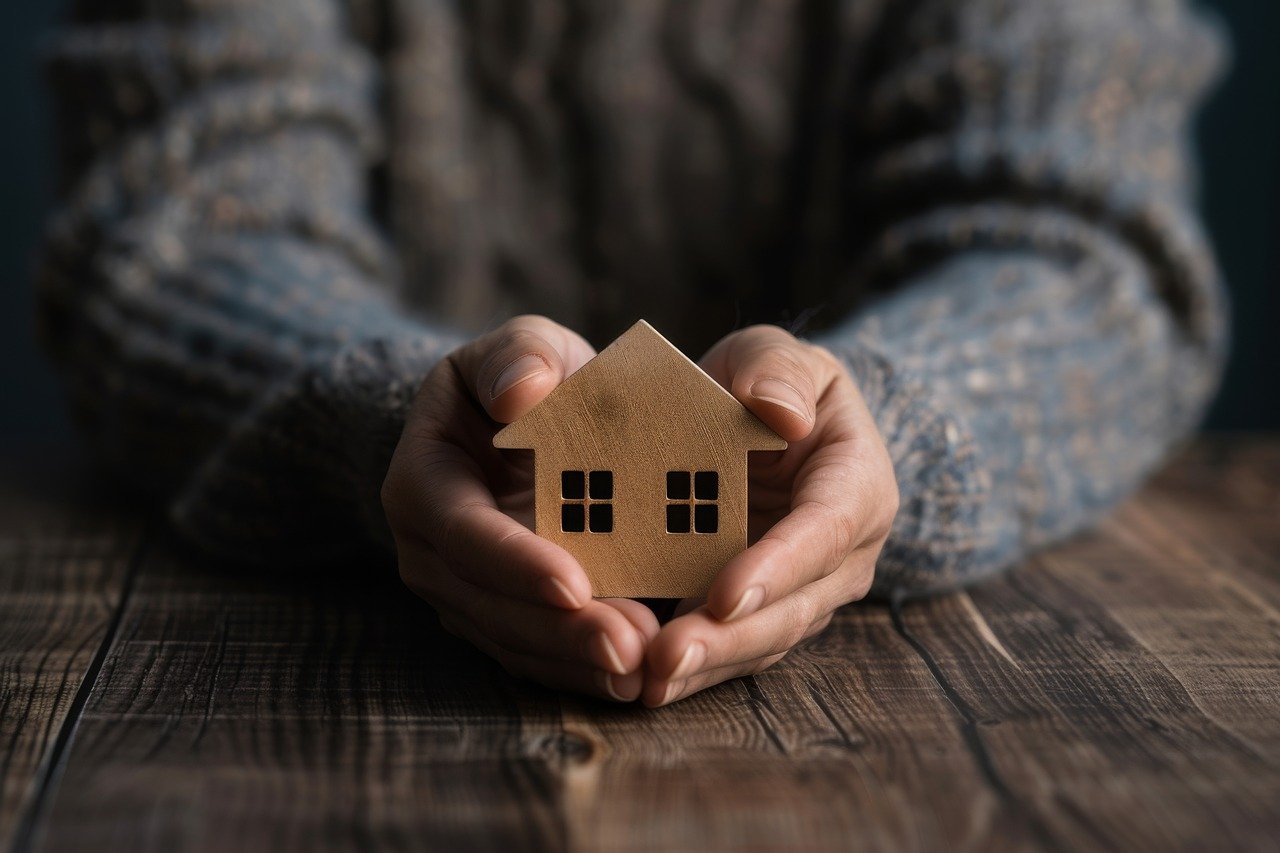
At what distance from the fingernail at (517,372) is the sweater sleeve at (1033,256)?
22 cm

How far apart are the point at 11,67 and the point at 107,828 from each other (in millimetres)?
1492

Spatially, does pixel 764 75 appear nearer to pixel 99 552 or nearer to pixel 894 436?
pixel 894 436

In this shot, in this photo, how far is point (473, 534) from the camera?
52 cm

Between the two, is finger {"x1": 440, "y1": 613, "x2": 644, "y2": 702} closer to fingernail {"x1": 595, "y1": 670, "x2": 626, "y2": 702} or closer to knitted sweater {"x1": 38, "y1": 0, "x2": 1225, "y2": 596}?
fingernail {"x1": 595, "y1": 670, "x2": 626, "y2": 702}

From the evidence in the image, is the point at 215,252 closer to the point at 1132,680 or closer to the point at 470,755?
the point at 470,755

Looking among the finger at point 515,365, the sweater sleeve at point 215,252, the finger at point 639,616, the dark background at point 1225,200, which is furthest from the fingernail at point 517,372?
the dark background at point 1225,200

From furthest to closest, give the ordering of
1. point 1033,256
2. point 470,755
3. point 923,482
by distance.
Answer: point 1033,256 < point 923,482 < point 470,755

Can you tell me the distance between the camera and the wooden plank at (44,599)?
50 cm

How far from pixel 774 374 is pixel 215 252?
54 centimetres

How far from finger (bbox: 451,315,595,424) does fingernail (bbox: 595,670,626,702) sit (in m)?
0.12

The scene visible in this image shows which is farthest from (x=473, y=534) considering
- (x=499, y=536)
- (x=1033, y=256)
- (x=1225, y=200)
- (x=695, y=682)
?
(x=1225, y=200)

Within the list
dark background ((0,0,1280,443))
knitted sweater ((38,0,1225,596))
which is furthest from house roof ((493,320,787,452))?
dark background ((0,0,1280,443))

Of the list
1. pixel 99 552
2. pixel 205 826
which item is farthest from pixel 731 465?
pixel 99 552

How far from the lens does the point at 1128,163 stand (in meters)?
0.94
